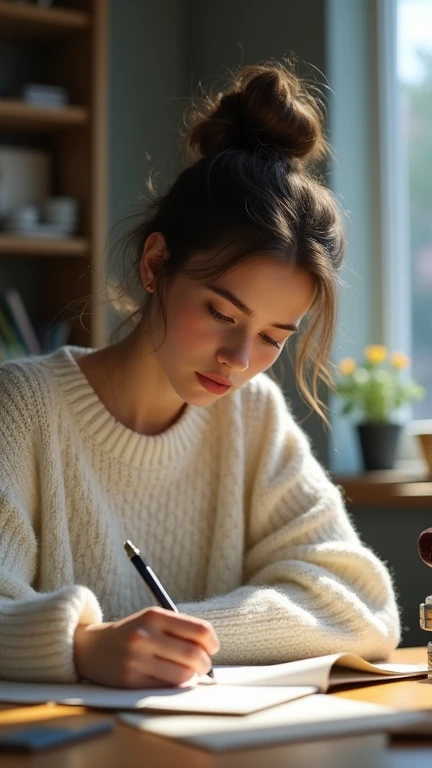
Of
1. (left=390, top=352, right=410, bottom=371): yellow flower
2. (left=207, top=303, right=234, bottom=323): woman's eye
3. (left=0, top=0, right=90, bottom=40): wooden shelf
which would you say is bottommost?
(left=390, top=352, right=410, bottom=371): yellow flower

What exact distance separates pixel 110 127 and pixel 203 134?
1829mm

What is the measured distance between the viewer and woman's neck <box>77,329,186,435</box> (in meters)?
1.68

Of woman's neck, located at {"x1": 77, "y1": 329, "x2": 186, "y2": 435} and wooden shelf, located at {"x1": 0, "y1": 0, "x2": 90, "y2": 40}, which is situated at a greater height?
wooden shelf, located at {"x1": 0, "y1": 0, "x2": 90, "y2": 40}

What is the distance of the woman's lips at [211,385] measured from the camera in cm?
147

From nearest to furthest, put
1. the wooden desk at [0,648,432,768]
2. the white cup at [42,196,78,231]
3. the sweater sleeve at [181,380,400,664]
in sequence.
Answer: the wooden desk at [0,648,432,768]
the sweater sleeve at [181,380,400,664]
the white cup at [42,196,78,231]

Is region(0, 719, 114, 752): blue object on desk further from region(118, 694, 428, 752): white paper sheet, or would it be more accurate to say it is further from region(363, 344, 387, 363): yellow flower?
region(363, 344, 387, 363): yellow flower

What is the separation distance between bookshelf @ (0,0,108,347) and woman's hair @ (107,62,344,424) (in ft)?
4.34

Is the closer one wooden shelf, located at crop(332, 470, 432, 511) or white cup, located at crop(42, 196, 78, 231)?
wooden shelf, located at crop(332, 470, 432, 511)

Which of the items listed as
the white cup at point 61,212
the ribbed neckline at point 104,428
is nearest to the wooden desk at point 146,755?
the ribbed neckline at point 104,428

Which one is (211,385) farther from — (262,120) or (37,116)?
(37,116)

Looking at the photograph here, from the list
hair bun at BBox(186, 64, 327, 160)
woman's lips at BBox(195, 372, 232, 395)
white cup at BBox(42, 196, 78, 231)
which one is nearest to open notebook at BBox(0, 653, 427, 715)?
woman's lips at BBox(195, 372, 232, 395)

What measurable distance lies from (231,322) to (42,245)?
1.70 meters

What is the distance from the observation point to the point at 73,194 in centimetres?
321

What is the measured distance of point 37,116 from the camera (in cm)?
304
